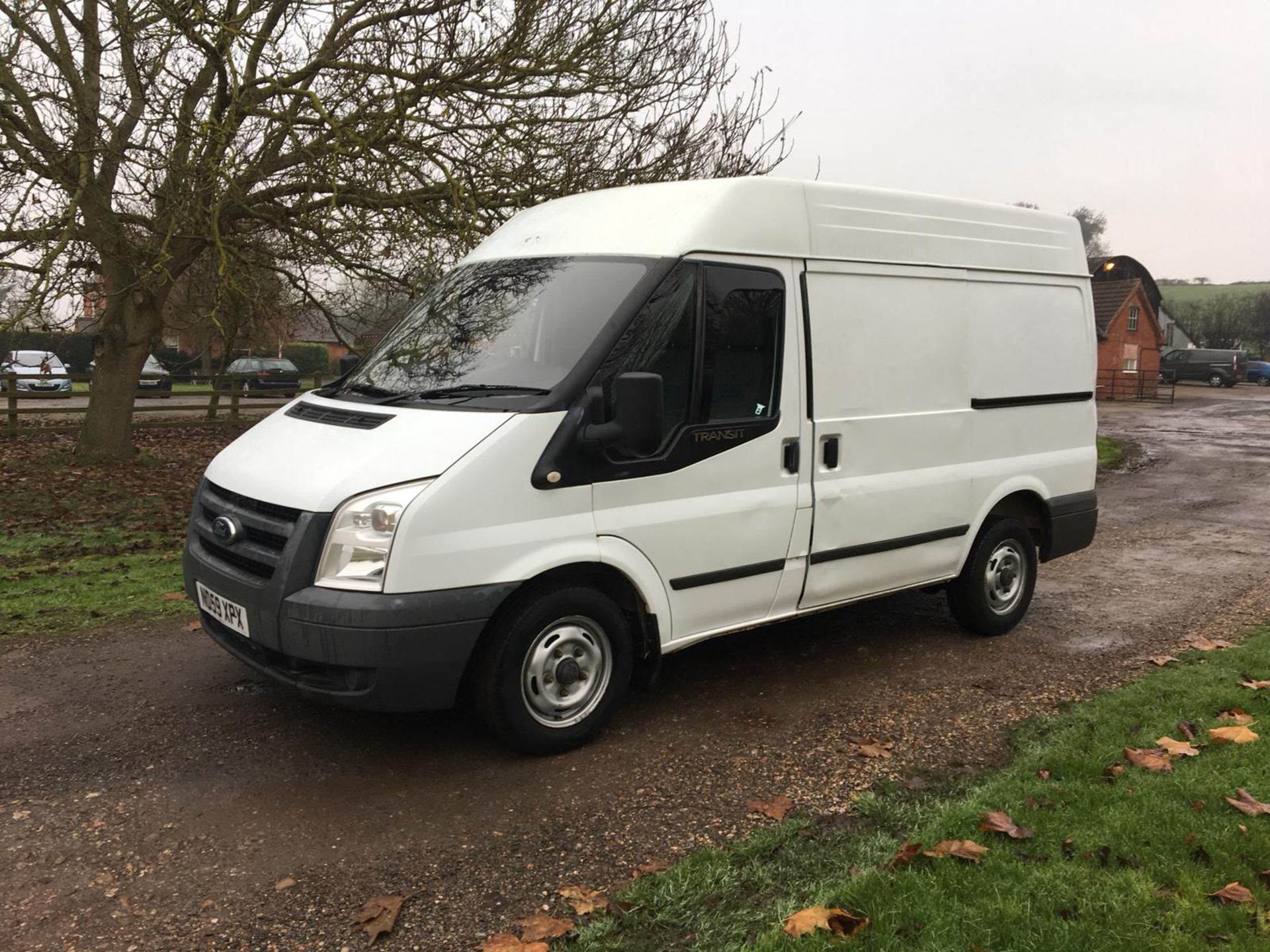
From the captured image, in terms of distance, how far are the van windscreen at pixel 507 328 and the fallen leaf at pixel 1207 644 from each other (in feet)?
13.8

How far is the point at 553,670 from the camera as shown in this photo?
4.28 metres

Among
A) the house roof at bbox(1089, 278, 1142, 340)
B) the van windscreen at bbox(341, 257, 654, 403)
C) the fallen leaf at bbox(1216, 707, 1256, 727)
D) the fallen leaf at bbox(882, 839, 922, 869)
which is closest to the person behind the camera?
the fallen leaf at bbox(882, 839, 922, 869)

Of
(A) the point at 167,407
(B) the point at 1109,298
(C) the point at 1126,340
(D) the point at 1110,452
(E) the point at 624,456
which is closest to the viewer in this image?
(E) the point at 624,456

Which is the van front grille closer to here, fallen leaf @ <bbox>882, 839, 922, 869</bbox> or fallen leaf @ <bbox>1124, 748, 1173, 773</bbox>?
fallen leaf @ <bbox>882, 839, 922, 869</bbox>

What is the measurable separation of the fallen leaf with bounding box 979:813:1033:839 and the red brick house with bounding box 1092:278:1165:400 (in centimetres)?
4445

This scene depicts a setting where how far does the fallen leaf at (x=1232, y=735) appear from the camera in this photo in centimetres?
432

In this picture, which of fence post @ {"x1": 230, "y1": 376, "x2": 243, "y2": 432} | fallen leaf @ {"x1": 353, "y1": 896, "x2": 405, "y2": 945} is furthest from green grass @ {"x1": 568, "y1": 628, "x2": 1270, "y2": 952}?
fence post @ {"x1": 230, "y1": 376, "x2": 243, "y2": 432}

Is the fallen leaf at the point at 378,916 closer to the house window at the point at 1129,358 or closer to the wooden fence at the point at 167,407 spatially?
the wooden fence at the point at 167,407

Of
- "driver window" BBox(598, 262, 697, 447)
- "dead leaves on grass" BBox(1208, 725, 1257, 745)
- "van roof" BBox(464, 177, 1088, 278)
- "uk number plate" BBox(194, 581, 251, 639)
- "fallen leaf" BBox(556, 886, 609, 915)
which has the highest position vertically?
"van roof" BBox(464, 177, 1088, 278)

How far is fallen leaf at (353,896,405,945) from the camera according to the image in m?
3.10

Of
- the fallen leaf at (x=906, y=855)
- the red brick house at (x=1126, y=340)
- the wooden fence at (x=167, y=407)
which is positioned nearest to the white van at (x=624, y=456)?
the fallen leaf at (x=906, y=855)

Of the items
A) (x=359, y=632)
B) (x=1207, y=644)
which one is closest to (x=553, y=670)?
(x=359, y=632)

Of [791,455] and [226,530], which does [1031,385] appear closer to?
[791,455]

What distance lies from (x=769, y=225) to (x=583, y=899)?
3217 millimetres
